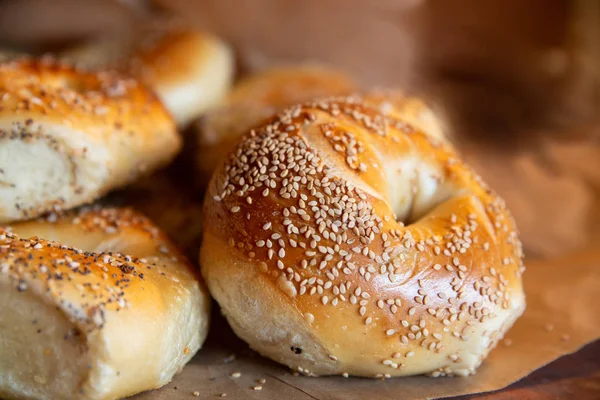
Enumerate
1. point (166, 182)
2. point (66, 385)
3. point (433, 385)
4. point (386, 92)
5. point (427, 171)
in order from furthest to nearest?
point (386, 92)
point (166, 182)
point (427, 171)
point (433, 385)
point (66, 385)

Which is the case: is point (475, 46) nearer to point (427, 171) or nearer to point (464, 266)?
point (427, 171)

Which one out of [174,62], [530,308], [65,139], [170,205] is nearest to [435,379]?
[530,308]

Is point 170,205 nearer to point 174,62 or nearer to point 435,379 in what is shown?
point 174,62

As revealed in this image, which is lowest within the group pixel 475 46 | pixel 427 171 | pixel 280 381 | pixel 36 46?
pixel 280 381

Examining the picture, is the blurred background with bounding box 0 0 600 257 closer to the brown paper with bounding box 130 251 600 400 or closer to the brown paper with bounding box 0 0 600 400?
the brown paper with bounding box 0 0 600 400

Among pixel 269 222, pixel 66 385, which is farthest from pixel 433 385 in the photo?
pixel 66 385

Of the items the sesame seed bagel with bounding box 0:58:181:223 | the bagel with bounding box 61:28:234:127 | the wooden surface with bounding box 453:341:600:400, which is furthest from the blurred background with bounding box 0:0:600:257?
the sesame seed bagel with bounding box 0:58:181:223
